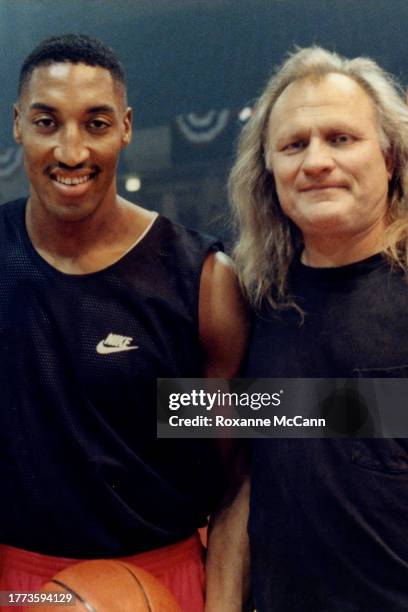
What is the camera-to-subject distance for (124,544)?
93cm

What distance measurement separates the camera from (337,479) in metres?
0.81

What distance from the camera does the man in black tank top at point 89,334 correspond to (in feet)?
2.96

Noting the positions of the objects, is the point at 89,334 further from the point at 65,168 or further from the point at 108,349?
the point at 65,168

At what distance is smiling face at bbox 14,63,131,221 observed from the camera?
0.90 meters

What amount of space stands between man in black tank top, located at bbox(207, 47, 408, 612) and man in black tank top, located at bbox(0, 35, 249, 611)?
0.32 feet

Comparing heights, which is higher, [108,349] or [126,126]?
[126,126]

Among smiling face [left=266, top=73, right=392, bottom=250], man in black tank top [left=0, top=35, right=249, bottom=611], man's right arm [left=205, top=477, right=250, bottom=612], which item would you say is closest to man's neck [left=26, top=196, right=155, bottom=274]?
man in black tank top [left=0, top=35, right=249, bottom=611]

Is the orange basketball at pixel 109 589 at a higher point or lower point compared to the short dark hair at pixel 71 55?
lower

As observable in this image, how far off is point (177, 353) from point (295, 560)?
0.92 ft

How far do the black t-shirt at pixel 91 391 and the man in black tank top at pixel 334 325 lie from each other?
115 mm

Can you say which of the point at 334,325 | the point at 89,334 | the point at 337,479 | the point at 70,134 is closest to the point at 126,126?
the point at 70,134

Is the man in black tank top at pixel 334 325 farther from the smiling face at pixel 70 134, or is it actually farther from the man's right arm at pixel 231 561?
the smiling face at pixel 70 134

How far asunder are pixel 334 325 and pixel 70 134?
0.38 meters

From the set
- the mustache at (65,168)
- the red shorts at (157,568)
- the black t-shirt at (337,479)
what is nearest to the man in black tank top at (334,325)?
the black t-shirt at (337,479)
